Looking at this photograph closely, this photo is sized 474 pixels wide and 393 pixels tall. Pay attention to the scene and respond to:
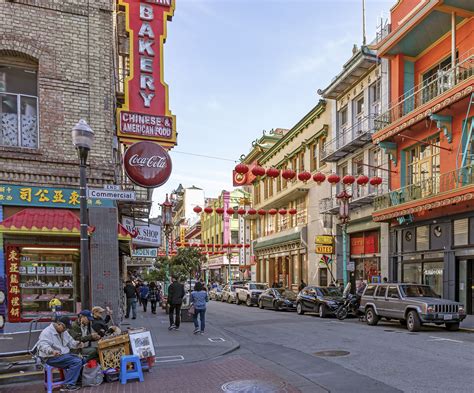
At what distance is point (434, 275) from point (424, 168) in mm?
4935

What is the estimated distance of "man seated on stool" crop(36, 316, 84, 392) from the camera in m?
7.18

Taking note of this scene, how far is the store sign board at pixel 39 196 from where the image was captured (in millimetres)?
10711

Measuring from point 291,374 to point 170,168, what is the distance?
6276 millimetres

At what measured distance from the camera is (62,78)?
11461 mm

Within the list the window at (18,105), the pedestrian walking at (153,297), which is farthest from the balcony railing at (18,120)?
the pedestrian walking at (153,297)

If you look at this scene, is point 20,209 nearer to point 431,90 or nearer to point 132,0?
point 132,0

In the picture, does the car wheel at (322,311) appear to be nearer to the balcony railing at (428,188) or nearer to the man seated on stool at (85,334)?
the balcony railing at (428,188)

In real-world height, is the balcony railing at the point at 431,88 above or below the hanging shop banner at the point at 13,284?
above

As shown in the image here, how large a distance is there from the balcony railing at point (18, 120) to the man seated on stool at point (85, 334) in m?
5.12

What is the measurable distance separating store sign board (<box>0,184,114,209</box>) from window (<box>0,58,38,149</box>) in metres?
1.14

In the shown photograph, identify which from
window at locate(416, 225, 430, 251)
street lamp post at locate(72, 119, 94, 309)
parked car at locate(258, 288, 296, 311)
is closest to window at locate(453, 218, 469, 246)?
window at locate(416, 225, 430, 251)

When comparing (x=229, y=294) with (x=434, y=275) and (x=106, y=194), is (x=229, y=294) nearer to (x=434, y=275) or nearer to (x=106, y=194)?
(x=434, y=275)

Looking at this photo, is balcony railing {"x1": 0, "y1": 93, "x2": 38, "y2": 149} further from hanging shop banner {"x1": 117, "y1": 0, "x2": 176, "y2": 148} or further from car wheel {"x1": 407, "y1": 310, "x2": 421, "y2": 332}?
car wheel {"x1": 407, "y1": 310, "x2": 421, "y2": 332}

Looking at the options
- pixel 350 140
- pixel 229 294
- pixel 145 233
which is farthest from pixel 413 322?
pixel 229 294
